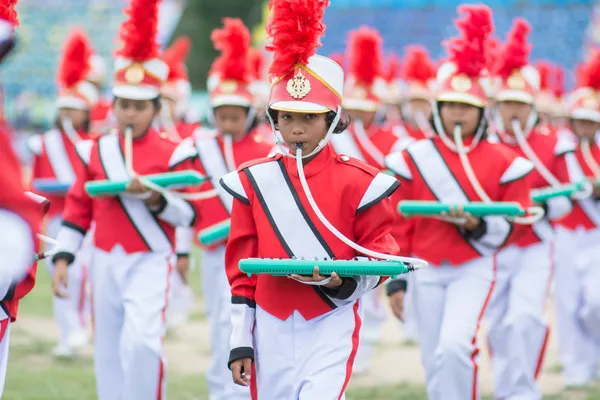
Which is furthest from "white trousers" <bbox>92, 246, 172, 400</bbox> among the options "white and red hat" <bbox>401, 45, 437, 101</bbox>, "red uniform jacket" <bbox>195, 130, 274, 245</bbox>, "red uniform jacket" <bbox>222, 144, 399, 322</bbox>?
"white and red hat" <bbox>401, 45, 437, 101</bbox>

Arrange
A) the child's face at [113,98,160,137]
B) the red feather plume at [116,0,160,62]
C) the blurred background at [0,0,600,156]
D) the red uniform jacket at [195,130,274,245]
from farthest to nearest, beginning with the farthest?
the blurred background at [0,0,600,156] < the red uniform jacket at [195,130,274,245] < the red feather plume at [116,0,160,62] < the child's face at [113,98,160,137]

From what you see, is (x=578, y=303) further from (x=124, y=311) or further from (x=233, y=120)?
(x=124, y=311)

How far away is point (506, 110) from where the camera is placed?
8.82 metres

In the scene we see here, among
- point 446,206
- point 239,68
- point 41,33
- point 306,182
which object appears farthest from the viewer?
point 41,33

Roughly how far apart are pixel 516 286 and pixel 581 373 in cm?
202

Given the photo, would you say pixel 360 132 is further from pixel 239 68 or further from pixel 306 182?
pixel 306 182

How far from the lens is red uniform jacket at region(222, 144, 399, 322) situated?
5023 millimetres

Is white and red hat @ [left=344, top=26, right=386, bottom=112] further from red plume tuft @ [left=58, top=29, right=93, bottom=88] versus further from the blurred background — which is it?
the blurred background

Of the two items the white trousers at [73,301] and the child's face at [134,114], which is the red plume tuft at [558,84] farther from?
the child's face at [134,114]

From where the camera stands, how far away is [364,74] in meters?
11.3

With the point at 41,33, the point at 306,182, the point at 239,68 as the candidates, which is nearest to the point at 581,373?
the point at 239,68

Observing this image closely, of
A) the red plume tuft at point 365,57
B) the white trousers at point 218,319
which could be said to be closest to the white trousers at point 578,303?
the red plume tuft at point 365,57

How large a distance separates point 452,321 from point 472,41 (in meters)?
1.89

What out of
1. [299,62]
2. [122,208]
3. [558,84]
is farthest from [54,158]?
[558,84]
